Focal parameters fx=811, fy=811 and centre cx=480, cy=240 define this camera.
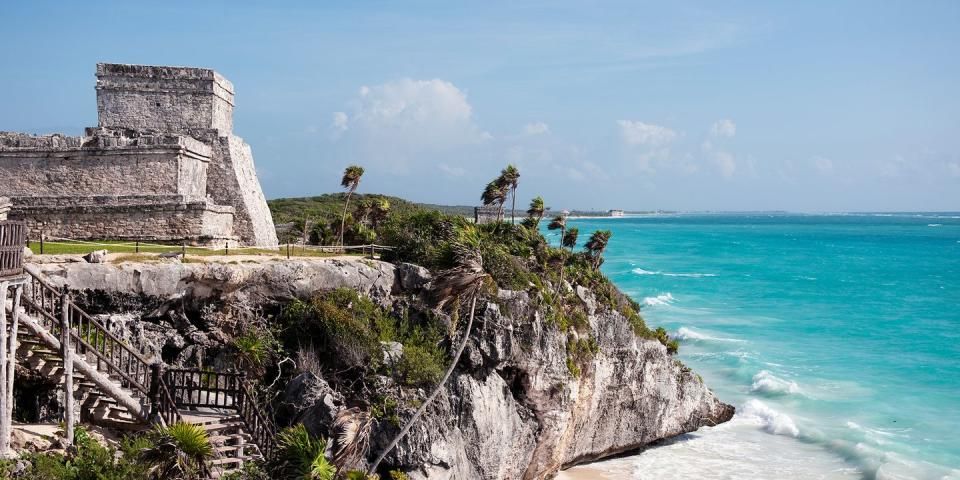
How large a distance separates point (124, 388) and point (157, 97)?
1305cm

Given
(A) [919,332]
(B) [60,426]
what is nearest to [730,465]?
(B) [60,426]

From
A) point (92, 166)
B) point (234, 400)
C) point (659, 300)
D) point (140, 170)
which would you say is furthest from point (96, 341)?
point (659, 300)

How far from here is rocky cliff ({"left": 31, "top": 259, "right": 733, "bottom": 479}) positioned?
59.9 ft

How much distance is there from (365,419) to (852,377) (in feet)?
94.1

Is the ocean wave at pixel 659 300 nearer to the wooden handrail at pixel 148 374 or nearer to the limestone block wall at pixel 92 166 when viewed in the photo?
the limestone block wall at pixel 92 166

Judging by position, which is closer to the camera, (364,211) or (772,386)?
(364,211)

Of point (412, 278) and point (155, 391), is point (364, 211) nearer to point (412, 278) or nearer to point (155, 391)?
point (412, 278)

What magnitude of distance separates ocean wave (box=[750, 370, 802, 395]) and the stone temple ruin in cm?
2191

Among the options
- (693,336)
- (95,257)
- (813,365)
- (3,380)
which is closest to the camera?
(3,380)

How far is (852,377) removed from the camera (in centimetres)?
3788

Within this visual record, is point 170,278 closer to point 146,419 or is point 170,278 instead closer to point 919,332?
point 146,419

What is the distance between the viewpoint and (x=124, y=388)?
52.0 ft

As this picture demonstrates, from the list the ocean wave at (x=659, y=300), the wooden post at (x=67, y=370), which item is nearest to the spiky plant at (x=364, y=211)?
the wooden post at (x=67, y=370)

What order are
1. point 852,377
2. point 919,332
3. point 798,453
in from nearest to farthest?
point 798,453 < point 852,377 < point 919,332
